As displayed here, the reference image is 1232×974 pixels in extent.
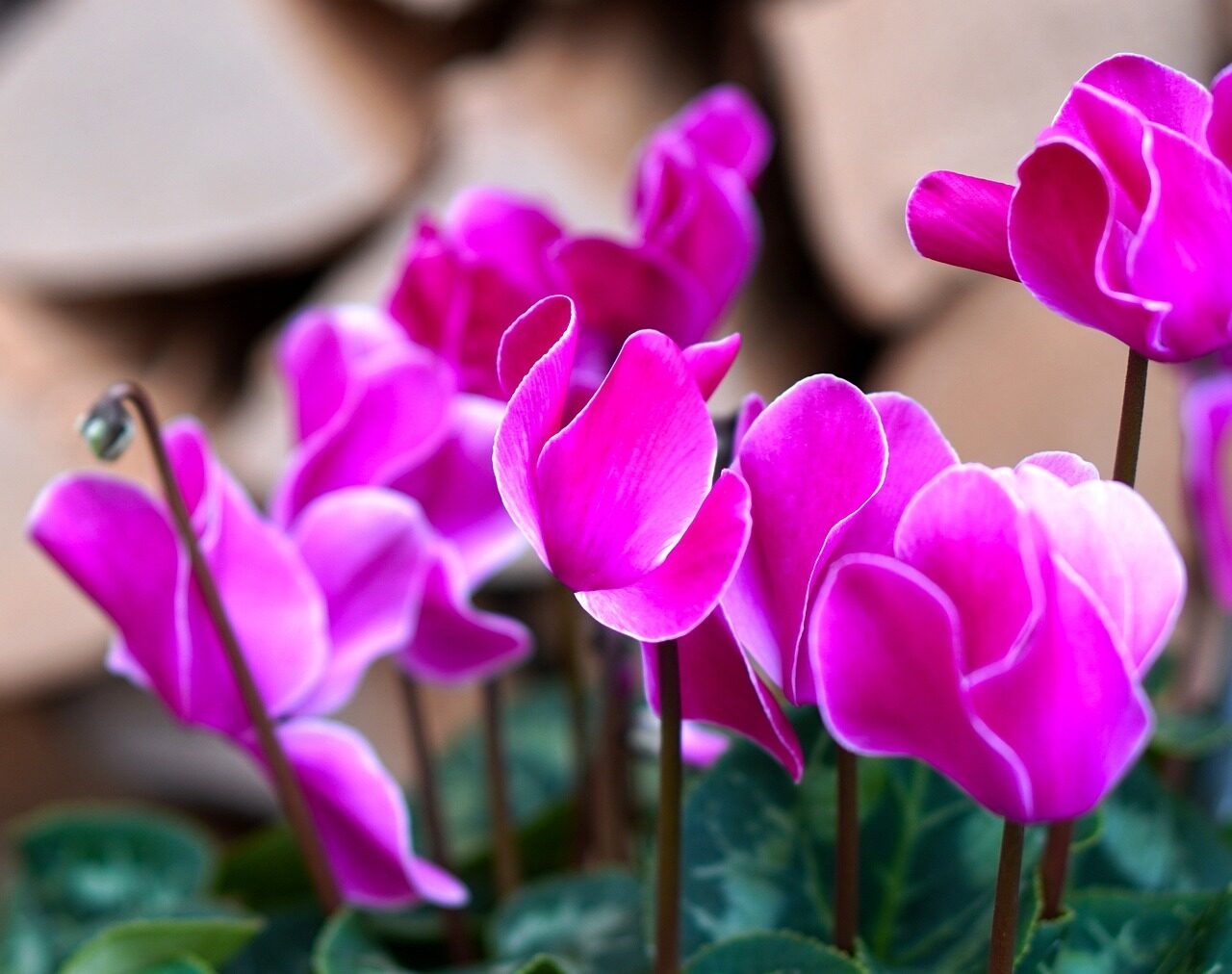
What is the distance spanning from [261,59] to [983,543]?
2.75 feet

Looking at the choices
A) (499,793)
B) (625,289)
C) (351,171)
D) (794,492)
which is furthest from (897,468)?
(351,171)

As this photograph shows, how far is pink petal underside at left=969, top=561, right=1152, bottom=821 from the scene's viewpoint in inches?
7.5

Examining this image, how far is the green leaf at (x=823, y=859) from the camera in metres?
0.32

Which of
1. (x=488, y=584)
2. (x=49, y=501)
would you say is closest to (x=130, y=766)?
(x=488, y=584)

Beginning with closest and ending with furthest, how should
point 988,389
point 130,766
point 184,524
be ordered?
point 184,524 → point 988,389 → point 130,766

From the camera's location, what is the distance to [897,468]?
0.24m

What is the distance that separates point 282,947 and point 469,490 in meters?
0.17

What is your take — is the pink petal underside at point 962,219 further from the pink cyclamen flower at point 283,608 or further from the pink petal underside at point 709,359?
the pink cyclamen flower at point 283,608

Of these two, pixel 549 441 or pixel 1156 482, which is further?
pixel 1156 482

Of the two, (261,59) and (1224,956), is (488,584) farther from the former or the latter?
(1224,956)

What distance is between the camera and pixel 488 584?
1.11 meters

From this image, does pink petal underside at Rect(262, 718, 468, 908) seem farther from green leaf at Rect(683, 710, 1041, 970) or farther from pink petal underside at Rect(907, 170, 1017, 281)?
pink petal underside at Rect(907, 170, 1017, 281)

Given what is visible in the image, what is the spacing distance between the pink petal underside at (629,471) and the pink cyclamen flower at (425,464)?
0.44 feet

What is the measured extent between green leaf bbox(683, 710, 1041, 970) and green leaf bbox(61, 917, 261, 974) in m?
0.13
